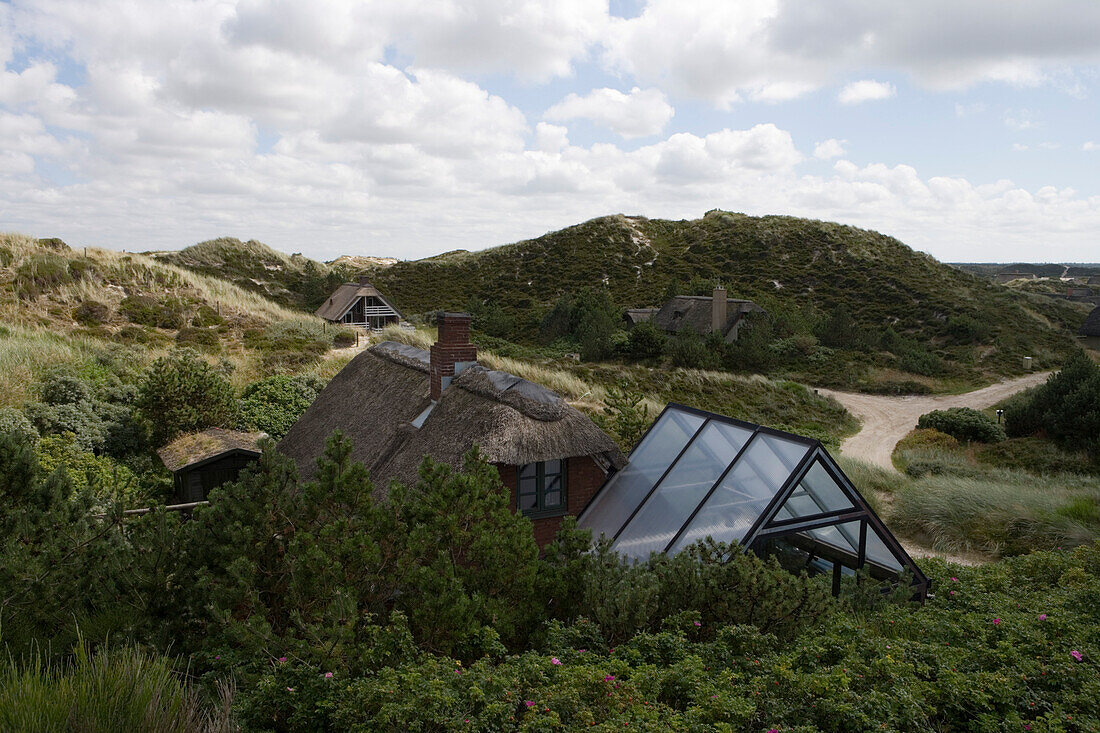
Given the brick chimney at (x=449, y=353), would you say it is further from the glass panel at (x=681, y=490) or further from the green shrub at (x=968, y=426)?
the green shrub at (x=968, y=426)

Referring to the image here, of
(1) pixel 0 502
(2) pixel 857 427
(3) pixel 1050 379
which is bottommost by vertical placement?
(2) pixel 857 427

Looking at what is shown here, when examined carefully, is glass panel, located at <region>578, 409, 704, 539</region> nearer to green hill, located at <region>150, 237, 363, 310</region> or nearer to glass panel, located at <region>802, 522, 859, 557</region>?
glass panel, located at <region>802, 522, 859, 557</region>

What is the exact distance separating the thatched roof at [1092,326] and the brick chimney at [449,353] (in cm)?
5999

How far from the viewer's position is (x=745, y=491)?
6.85 m

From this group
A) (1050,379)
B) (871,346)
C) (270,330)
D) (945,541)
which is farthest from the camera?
(871,346)

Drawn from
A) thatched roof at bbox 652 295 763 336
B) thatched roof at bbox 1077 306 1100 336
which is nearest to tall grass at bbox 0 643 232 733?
thatched roof at bbox 652 295 763 336

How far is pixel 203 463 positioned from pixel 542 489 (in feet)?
31.7

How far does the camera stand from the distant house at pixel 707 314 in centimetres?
4419

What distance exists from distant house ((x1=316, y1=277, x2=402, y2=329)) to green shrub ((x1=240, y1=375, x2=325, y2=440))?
633 inches

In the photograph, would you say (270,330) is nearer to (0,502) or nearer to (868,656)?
(0,502)

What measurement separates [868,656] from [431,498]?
3.59 meters

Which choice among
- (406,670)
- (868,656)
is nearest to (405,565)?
(406,670)

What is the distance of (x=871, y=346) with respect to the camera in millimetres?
45406

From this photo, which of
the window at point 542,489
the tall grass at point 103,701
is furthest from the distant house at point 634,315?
the tall grass at point 103,701
